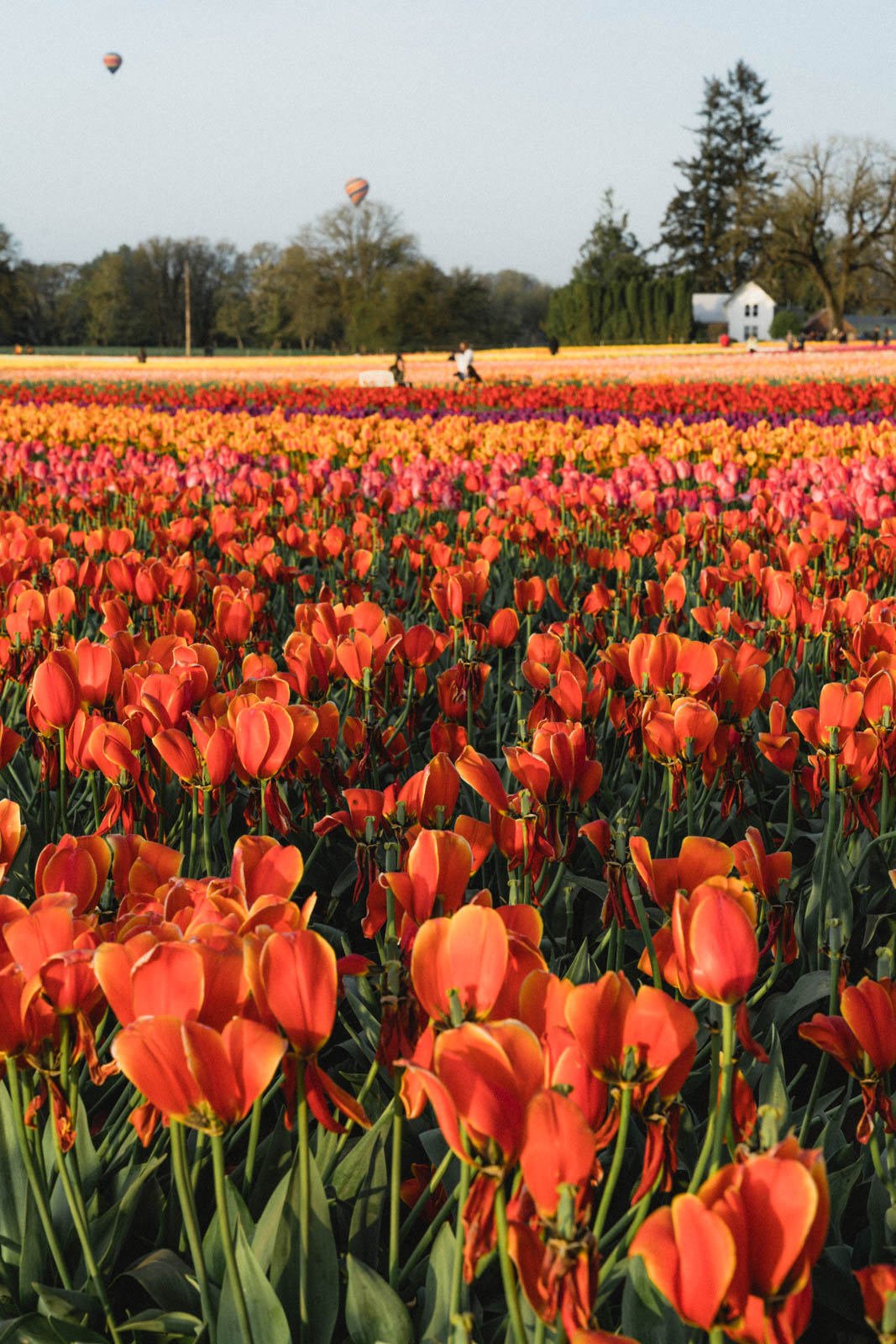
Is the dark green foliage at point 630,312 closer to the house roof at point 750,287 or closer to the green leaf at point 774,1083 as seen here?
the house roof at point 750,287

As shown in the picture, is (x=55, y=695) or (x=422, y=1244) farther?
(x=55, y=695)

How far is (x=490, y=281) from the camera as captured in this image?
9512cm

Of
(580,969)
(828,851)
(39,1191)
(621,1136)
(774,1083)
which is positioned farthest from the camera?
(828,851)

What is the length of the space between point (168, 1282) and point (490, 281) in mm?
99659

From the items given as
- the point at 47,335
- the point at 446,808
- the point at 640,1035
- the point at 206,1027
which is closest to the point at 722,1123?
the point at 640,1035

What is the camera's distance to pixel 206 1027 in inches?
33.4

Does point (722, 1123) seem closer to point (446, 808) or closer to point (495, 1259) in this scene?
point (495, 1259)

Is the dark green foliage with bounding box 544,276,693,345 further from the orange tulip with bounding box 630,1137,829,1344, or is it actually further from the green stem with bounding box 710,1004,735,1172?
the orange tulip with bounding box 630,1137,829,1344

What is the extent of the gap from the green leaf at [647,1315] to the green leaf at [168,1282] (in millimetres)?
464

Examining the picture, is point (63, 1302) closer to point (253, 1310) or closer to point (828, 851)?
point (253, 1310)

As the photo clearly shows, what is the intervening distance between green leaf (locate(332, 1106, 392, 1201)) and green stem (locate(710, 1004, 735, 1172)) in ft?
1.39

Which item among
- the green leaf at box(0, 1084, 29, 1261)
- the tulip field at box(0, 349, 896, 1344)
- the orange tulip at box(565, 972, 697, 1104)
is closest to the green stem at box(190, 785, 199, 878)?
the tulip field at box(0, 349, 896, 1344)

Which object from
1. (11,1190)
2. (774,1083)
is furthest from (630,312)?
(11,1190)

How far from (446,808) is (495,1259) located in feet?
1.79
